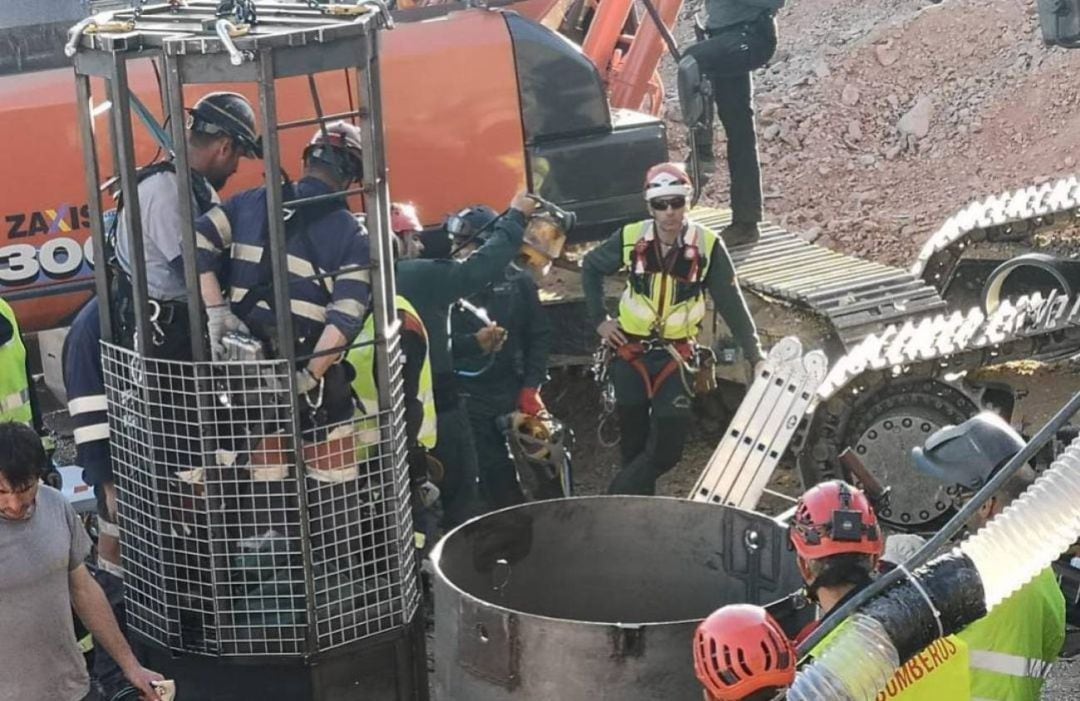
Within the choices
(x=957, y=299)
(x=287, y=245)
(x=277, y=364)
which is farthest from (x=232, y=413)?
(x=957, y=299)

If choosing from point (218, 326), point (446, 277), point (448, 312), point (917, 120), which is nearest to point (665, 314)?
point (448, 312)

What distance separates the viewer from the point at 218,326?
590 cm

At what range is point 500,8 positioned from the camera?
31.8ft

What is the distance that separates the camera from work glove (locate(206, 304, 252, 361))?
5.86 meters

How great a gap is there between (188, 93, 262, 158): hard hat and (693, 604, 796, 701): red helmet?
2.81 meters

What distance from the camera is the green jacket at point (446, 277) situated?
300 inches

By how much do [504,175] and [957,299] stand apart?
3.28m

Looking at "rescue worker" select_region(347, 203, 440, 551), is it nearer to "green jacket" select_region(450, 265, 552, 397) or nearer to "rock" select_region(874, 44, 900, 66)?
"green jacket" select_region(450, 265, 552, 397)

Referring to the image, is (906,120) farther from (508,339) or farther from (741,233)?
(508,339)

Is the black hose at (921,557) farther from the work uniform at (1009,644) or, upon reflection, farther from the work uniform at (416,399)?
the work uniform at (416,399)

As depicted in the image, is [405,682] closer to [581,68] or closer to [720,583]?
[720,583]

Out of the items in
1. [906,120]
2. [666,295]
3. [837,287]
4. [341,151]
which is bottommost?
[906,120]

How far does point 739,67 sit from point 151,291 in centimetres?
511

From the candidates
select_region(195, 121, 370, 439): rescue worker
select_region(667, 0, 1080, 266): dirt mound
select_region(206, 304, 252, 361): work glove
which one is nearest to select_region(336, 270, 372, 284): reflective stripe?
select_region(195, 121, 370, 439): rescue worker
